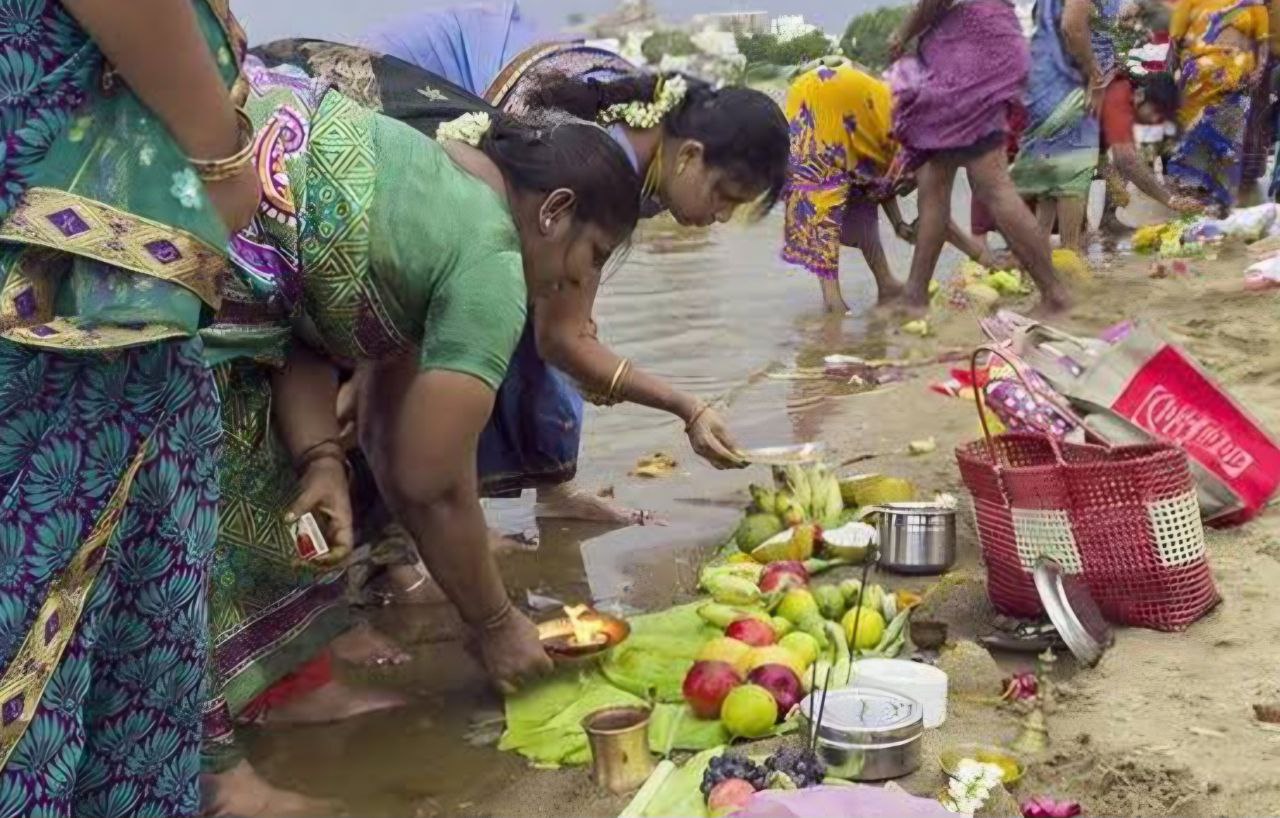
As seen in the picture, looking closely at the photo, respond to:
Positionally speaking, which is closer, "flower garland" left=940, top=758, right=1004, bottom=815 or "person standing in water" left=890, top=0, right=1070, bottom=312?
"flower garland" left=940, top=758, right=1004, bottom=815

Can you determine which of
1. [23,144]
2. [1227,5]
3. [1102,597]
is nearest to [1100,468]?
[1102,597]

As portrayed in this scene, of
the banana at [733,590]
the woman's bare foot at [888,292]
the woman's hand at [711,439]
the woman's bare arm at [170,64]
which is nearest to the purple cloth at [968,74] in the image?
the woman's bare foot at [888,292]

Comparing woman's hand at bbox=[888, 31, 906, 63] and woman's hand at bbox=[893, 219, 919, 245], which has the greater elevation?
woman's hand at bbox=[888, 31, 906, 63]

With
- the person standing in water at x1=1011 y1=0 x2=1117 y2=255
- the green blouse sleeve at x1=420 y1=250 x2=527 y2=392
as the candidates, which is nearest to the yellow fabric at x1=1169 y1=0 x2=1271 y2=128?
the person standing in water at x1=1011 y1=0 x2=1117 y2=255

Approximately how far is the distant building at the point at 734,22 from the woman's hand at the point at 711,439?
3.42 ft

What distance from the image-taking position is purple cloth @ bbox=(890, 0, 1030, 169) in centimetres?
671

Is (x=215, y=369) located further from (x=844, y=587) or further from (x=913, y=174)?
(x=913, y=174)

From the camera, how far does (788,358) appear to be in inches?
266

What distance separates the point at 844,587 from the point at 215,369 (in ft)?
5.36

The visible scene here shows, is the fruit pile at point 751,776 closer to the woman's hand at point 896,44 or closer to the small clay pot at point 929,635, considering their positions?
the small clay pot at point 929,635

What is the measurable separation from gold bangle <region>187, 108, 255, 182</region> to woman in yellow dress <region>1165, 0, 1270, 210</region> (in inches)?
356

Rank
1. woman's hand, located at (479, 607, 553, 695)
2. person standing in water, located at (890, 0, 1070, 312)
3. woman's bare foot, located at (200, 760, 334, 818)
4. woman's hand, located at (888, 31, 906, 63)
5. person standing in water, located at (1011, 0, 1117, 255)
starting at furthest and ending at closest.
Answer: person standing in water, located at (1011, 0, 1117, 255)
woman's hand, located at (888, 31, 906, 63)
person standing in water, located at (890, 0, 1070, 312)
woman's hand, located at (479, 607, 553, 695)
woman's bare foot, located at (200, 760, 334, 818)

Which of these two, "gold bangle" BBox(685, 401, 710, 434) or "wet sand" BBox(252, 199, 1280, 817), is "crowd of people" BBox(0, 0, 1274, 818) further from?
"wet sand" BBox(252, 199, 1280, 817)

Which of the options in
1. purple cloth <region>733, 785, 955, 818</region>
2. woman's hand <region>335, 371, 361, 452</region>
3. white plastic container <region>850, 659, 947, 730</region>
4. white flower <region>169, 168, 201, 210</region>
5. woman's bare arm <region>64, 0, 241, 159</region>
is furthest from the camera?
woman's hand <region>335, 371, 361, 452</region>
